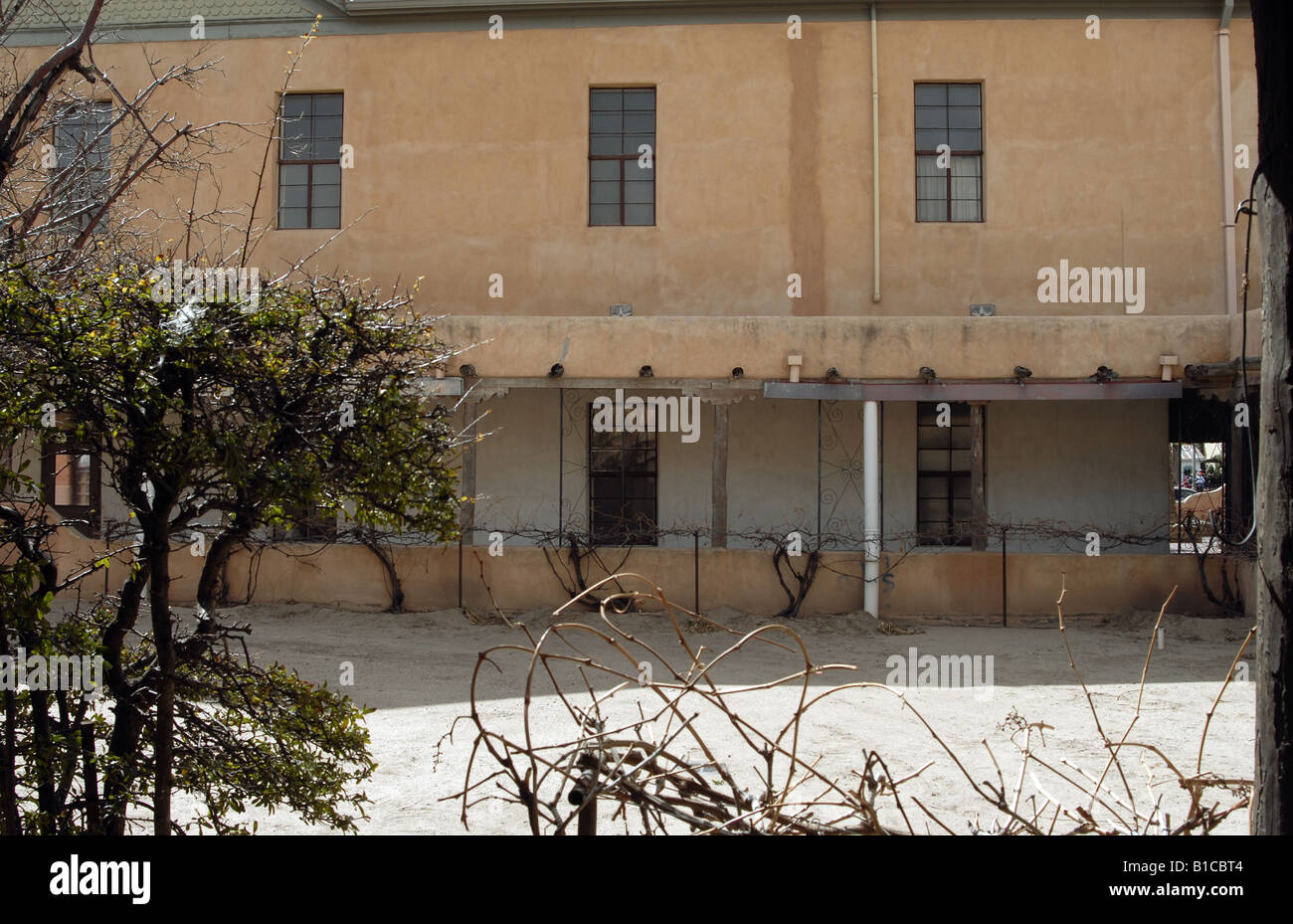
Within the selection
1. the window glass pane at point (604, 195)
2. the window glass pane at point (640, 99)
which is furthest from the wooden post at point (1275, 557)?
the window glass pane at point (640, 99)

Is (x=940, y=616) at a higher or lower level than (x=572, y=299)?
lower

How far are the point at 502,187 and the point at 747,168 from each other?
3.95m

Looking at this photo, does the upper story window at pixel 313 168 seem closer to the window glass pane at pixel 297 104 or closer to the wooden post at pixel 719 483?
the window glass pane at pixel 297 104

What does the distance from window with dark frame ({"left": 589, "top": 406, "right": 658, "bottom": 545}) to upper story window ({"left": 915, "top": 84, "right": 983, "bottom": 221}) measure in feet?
19.1

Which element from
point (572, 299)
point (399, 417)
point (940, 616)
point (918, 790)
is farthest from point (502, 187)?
point (399, 417)

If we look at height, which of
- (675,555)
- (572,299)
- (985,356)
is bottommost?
(675,555)

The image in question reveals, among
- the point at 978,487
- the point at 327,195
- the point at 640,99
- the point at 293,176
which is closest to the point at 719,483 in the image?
the point at 978,487

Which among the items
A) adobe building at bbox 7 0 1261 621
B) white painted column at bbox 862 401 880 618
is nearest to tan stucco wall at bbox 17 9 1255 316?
adobe building at bbox 7 0 1261 621

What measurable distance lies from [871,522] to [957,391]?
1.99 meters

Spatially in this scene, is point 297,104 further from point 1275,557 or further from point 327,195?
point 1275,557

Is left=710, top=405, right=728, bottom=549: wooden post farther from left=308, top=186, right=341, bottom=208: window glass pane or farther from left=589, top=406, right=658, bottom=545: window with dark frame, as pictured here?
left=308, top=186, right=341, bottom=208: window glass pane
